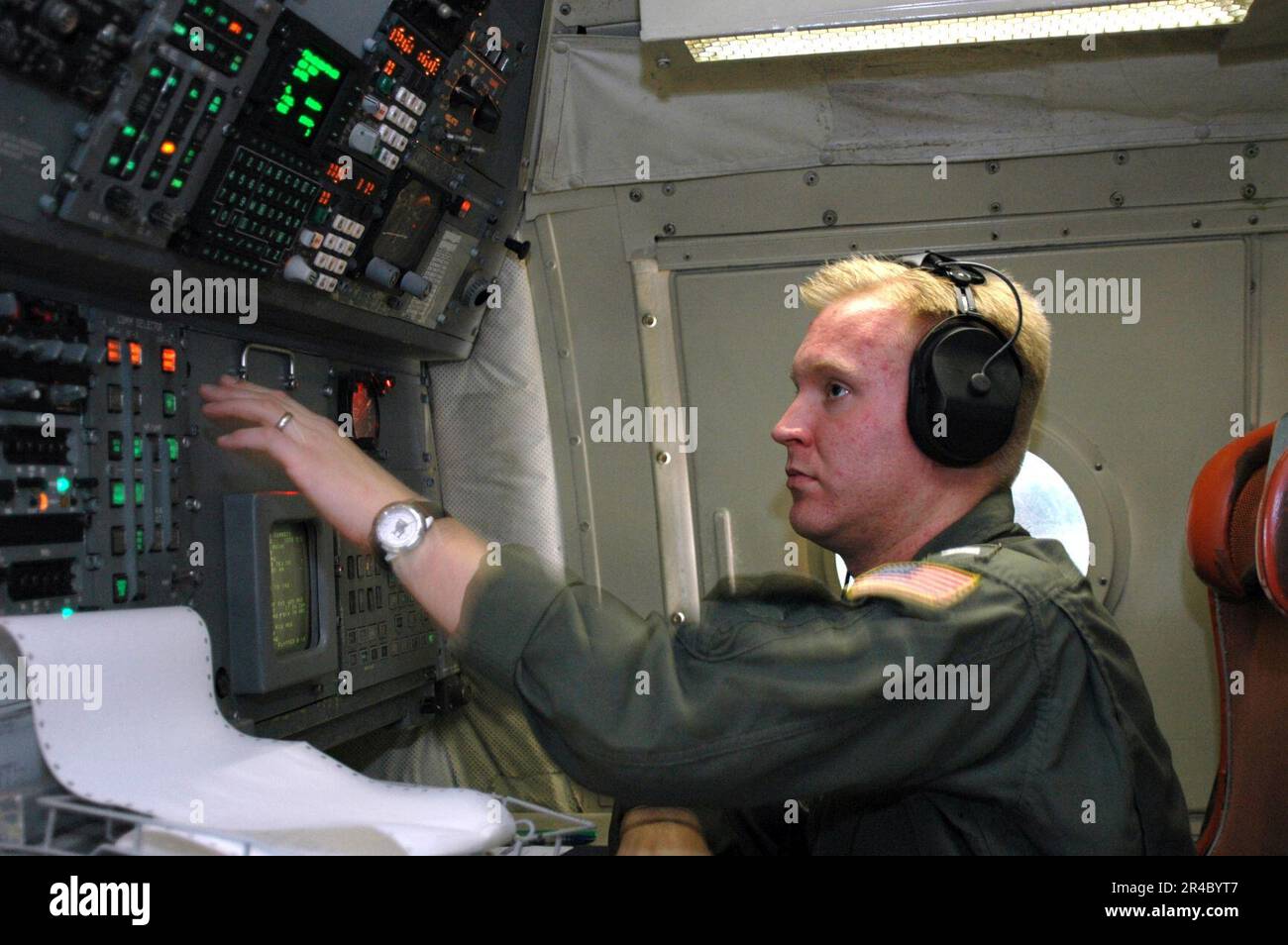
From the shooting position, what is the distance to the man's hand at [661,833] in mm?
1576

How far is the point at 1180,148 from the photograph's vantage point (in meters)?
2.91

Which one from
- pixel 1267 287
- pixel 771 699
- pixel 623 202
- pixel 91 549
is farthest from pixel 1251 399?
pixel 91 549

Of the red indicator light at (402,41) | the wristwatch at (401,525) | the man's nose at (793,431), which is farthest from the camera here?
the red indicator light at (402,41)

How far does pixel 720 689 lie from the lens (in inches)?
52.8

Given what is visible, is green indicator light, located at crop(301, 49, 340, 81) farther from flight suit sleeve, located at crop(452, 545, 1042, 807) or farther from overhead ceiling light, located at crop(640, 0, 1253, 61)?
flight suit sleeve, located at crop(452, 545, 1042, 807)

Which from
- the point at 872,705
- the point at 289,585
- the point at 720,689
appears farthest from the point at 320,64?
the point at 872,705

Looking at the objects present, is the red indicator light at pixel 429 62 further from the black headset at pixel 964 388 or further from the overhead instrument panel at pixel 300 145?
the black headset at pixel 964 388

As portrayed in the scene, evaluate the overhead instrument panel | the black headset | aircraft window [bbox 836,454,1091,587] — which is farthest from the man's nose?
aircraft window [bbox 836,454,1091,587]

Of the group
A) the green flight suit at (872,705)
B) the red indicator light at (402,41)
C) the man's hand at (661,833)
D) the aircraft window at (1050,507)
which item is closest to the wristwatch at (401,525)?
the green flight suit at (872,705)

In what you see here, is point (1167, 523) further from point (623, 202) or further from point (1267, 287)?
point (623, 202)

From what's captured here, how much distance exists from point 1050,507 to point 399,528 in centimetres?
215

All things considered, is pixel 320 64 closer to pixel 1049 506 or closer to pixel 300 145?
pixel 300 145

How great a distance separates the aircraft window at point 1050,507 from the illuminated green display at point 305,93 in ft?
6.62

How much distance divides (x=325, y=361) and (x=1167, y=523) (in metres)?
2.29
